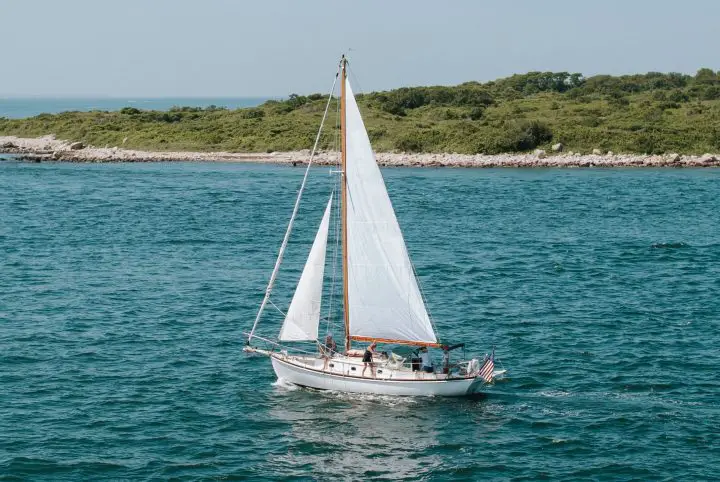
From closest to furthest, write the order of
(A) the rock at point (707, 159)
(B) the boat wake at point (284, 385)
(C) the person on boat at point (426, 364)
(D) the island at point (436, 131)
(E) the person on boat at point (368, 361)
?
1. (C) the person on boat at point (426, 364)
2. (E) the person on boat at point (368, 361)
3. (B) the boat wake at point (284, 385)
4. (A) the rock at point (707, 159)
5. (D) the island at point (436, 131)

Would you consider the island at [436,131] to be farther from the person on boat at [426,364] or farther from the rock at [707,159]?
the person on boat at [426,364]

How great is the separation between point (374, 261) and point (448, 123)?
117968 millimetres

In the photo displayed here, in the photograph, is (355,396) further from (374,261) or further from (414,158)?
(414,158)

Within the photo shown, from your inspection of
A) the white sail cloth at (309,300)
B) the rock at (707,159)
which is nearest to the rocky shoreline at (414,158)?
the rock at (707,159)

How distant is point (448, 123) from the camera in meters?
156

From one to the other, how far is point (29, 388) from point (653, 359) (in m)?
29.2

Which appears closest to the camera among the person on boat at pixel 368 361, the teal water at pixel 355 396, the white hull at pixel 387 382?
the teal water at pixel 355 396

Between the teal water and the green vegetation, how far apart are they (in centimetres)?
4540

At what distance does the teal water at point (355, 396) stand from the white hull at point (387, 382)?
470mm

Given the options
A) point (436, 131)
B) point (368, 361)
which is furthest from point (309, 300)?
point (436, 131)

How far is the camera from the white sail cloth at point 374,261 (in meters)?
39.4

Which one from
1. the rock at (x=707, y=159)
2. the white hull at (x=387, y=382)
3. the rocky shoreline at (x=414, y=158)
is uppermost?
the rocky shoreline at (x=414, y=158)

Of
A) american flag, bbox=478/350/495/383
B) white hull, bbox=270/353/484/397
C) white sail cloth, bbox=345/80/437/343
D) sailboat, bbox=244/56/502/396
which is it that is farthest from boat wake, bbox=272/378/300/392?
american flag, bbox=478/350/495/383

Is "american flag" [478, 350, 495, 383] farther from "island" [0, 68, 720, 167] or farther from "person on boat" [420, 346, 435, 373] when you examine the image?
"island" [0, 68, 720, 167]
